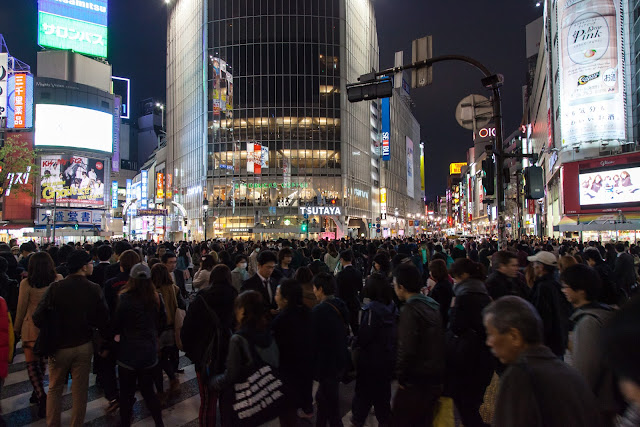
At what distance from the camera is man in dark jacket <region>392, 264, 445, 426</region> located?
377 cm

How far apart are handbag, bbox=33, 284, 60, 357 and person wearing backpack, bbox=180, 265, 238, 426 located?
4.47 ft

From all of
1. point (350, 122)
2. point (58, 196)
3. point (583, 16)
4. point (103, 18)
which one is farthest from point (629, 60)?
point (103, 18)

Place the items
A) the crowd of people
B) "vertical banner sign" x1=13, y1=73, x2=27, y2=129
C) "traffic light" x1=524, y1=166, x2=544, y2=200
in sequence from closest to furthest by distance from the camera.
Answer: the crowd of people
"traffic light" x1=524, y1=166, x2=544, y2=200
"vertical banner sign" x1=13, y1=73, x2=27, y2=129

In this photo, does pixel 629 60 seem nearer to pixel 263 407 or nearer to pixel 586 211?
pixel 586 211

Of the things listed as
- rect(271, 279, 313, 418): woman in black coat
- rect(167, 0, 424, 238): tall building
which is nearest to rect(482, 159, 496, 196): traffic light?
rect(271, 279, 313, 418): woman in black coat

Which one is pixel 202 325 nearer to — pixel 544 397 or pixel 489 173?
pixel 544 397

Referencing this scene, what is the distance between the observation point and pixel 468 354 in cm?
398

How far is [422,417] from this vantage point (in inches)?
150

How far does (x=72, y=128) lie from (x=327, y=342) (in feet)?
188

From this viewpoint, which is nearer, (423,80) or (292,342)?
(292,342)

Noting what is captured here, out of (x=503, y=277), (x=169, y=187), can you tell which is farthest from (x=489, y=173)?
(x=169, y=187)

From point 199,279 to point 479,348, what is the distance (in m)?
5.09

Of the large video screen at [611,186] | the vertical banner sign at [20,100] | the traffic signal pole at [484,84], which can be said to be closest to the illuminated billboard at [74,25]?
the vertical banner sign at [20,100]

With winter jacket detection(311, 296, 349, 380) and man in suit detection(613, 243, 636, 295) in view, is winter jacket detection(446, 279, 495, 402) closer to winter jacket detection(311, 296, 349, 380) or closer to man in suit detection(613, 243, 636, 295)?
winter jacket detection(311, 296, 349, 380)
